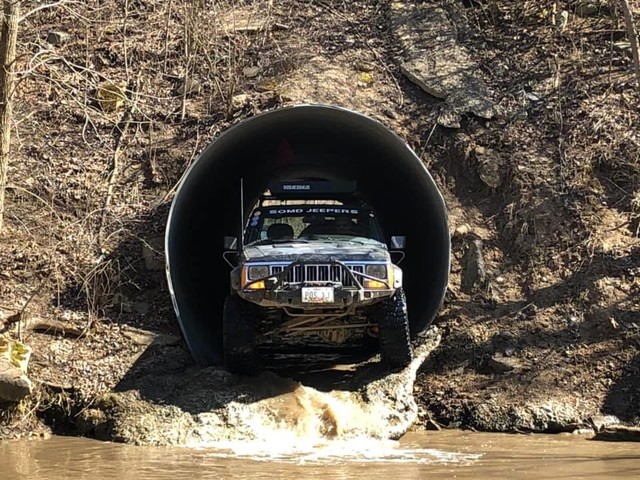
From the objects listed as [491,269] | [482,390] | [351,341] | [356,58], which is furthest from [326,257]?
[356,58]

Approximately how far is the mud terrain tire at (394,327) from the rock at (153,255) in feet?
13.9

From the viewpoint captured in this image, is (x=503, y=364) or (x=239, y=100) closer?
(x=503, y=364)

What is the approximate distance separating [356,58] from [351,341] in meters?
8.30

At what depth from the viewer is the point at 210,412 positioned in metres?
9.33

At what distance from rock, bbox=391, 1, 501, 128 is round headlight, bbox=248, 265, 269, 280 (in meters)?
6.70

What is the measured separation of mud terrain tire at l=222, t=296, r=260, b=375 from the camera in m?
9.92

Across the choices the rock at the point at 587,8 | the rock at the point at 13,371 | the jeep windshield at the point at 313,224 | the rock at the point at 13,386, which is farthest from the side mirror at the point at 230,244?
the rock at the point at 587,8

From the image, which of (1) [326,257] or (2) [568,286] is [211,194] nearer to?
(1) [326,257]

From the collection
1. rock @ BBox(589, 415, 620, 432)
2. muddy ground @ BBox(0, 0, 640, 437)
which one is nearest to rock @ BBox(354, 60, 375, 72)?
muddy ground @ BBox(0, 0, 640, 437)

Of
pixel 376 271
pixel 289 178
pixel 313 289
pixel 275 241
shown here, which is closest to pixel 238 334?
pixel 313 289

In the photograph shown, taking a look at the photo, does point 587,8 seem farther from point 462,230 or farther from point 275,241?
point 275,241

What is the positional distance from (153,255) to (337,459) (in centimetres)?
586

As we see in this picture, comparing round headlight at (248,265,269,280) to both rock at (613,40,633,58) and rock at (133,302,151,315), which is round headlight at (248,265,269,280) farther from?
rock at (613,40,633,58)

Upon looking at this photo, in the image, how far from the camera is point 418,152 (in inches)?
592
